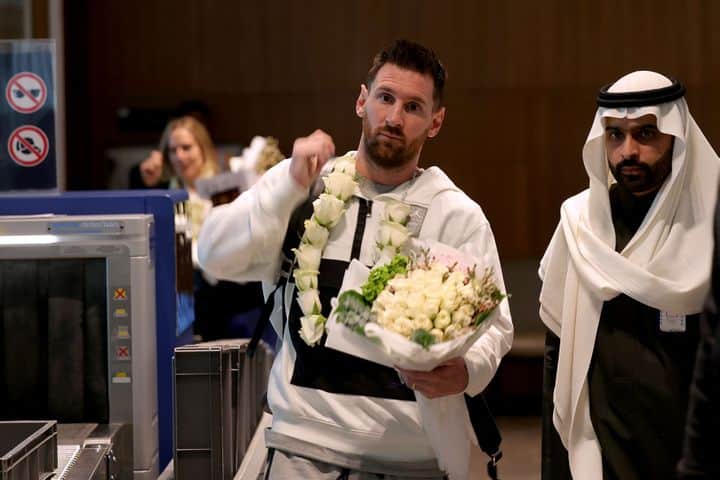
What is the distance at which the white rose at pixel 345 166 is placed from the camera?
3.01 m

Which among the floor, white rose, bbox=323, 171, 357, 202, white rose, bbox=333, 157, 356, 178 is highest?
white rose, bbox=333, 157, 356, 178

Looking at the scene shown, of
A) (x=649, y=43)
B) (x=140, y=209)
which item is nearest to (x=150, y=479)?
(x=140, y=209)

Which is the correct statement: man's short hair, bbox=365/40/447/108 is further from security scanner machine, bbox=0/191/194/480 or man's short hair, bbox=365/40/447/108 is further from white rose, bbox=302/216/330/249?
security scanner machine, bbox=0/191/194/480

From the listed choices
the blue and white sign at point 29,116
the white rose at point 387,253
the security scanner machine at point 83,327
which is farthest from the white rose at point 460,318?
the blue and white sign at point 29,116

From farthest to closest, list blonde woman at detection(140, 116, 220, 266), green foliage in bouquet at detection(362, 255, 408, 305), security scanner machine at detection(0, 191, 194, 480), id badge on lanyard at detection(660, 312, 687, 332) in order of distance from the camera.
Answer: blonde woman at detection(140, 116, 220, 266), security scanner machine at detection(0, 191, 194, 480), id badge on lanyard at detection(660, 312, 687, 332), green foliage in bouquet at detection(362, 255, 408, 305)

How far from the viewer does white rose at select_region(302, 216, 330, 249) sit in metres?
2.92

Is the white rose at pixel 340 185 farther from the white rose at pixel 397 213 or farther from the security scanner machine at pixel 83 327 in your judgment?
the security scanner machine at pixel 83 327

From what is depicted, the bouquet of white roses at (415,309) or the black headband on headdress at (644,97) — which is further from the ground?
the black headband on headdress at (644,97)

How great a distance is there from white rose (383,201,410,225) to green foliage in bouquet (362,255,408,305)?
0.18 metres

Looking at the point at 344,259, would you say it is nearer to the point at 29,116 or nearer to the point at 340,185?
the point at 340,185

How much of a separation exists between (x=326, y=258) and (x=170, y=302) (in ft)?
3.27

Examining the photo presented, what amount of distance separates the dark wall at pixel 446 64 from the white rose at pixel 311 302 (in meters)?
6.19

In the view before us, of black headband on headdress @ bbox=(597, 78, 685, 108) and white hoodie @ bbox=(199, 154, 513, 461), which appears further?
black headband on headdress @ bbox=(597, 78, 685, 108)

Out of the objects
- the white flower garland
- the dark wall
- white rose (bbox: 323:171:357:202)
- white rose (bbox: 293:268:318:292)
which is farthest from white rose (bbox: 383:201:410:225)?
the dark wall
